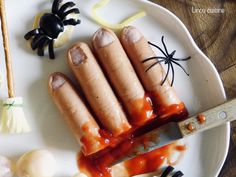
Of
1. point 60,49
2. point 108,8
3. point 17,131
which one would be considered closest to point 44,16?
point 60,49

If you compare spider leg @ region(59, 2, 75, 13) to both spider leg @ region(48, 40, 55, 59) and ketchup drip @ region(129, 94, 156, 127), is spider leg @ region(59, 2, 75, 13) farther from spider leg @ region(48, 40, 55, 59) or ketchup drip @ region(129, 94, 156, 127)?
ketchup drip @ region(129, 94, 156, 127)

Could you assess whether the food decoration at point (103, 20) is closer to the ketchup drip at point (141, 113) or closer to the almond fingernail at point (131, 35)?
the almond fingernail at point (131, 35)

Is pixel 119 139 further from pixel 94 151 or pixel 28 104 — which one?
pixel 28 104

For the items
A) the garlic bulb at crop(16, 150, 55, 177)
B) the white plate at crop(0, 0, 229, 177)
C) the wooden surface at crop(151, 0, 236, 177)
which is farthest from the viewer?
the wooden surface at crop(151, 0, 236, 177)

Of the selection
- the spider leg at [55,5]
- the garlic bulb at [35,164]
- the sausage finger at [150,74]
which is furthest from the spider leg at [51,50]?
the garlic bulb at [35,164]

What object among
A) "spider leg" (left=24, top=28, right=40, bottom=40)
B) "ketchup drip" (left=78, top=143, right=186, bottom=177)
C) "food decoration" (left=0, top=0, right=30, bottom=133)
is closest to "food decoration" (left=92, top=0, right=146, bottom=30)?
"spider leg" (left=24, top=28, right=40, bottom=40)

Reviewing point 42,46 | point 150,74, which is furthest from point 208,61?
point 42,46
